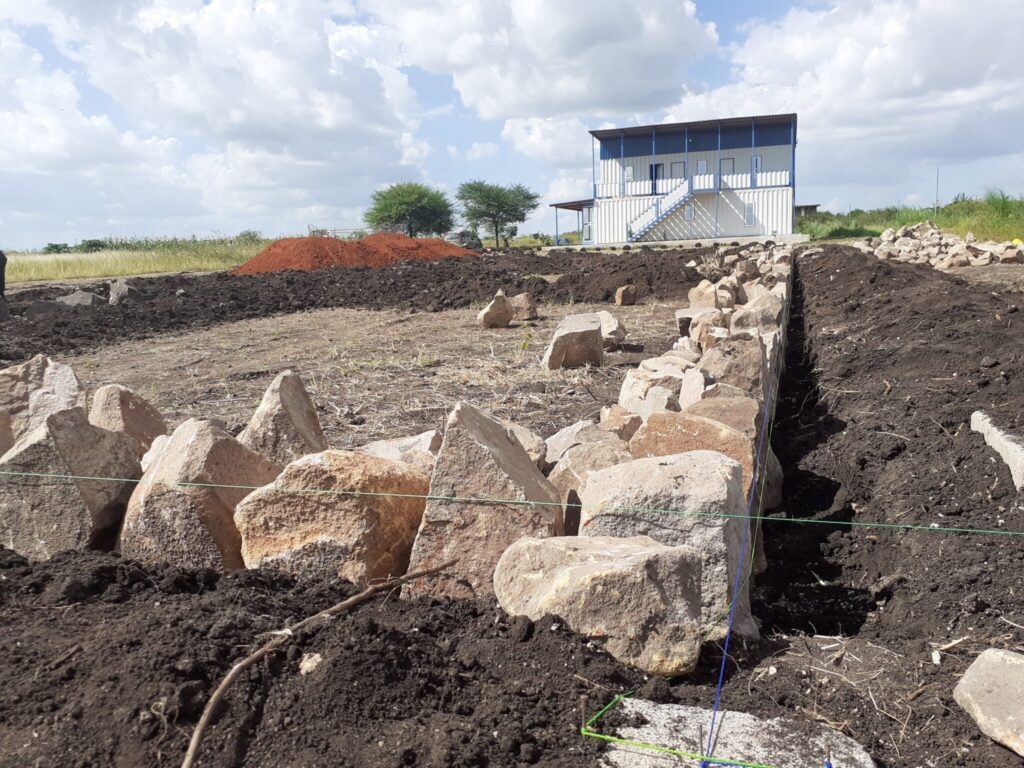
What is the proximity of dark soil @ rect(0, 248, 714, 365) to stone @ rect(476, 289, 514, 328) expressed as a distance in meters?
2.39

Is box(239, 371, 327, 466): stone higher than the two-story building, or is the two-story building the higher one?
the two-story building

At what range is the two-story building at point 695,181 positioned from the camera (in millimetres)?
38531

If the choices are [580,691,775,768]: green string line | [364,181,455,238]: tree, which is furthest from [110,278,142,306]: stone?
[364,181,455,238]: tree

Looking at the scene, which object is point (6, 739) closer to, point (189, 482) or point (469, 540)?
point (189, 482)

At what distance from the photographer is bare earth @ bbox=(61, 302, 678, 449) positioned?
6164 mm

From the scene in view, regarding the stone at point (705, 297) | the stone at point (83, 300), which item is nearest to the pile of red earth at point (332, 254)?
the stone at point (83, 300)

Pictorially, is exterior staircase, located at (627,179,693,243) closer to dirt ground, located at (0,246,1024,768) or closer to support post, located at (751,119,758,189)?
support post, located at (751,119,758,189)

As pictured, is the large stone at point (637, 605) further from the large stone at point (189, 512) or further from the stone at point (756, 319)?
the stone at point (756, 319)

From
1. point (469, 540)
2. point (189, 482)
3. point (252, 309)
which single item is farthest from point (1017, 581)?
point (252, 309)

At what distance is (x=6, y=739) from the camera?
1.98 metres

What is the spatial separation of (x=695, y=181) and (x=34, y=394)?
37.9 metres

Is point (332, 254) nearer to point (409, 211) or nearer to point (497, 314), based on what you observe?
point (497, 314)

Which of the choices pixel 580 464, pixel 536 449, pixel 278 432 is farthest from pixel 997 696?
pixel 278 432

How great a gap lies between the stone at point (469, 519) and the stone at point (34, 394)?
8.52 feet
